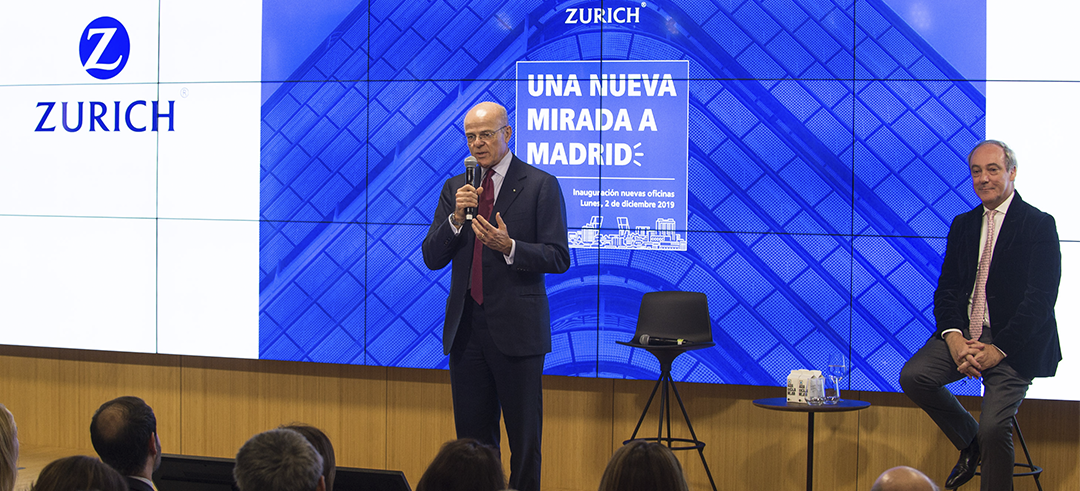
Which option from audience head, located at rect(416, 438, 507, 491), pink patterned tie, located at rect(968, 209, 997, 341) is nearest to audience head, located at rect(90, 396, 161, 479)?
audience head, located at rect(416, 438, 507, 491)

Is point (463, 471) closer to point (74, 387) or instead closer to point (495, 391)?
point (495, 391)

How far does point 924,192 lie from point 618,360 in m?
1.70

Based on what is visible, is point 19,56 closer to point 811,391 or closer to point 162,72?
point 162,72

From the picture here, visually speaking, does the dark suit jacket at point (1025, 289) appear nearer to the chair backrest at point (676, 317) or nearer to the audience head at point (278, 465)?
the chair backrest at point (676, 317)

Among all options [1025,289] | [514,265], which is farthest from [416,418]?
[1025,289]

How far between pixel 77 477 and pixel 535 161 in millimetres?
3060

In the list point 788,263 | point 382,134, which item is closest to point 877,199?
point 788,263

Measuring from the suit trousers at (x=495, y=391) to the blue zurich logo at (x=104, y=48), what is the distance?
300cm

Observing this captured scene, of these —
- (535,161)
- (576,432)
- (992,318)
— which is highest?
(535,161)

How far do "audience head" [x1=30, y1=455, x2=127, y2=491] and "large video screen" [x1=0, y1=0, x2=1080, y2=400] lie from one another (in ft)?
9.45

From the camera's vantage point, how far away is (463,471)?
88.2 inches

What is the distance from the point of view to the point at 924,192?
4.36m

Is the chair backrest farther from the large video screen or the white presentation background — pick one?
the white presentation background

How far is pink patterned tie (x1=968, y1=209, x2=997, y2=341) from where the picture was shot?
381 cm
